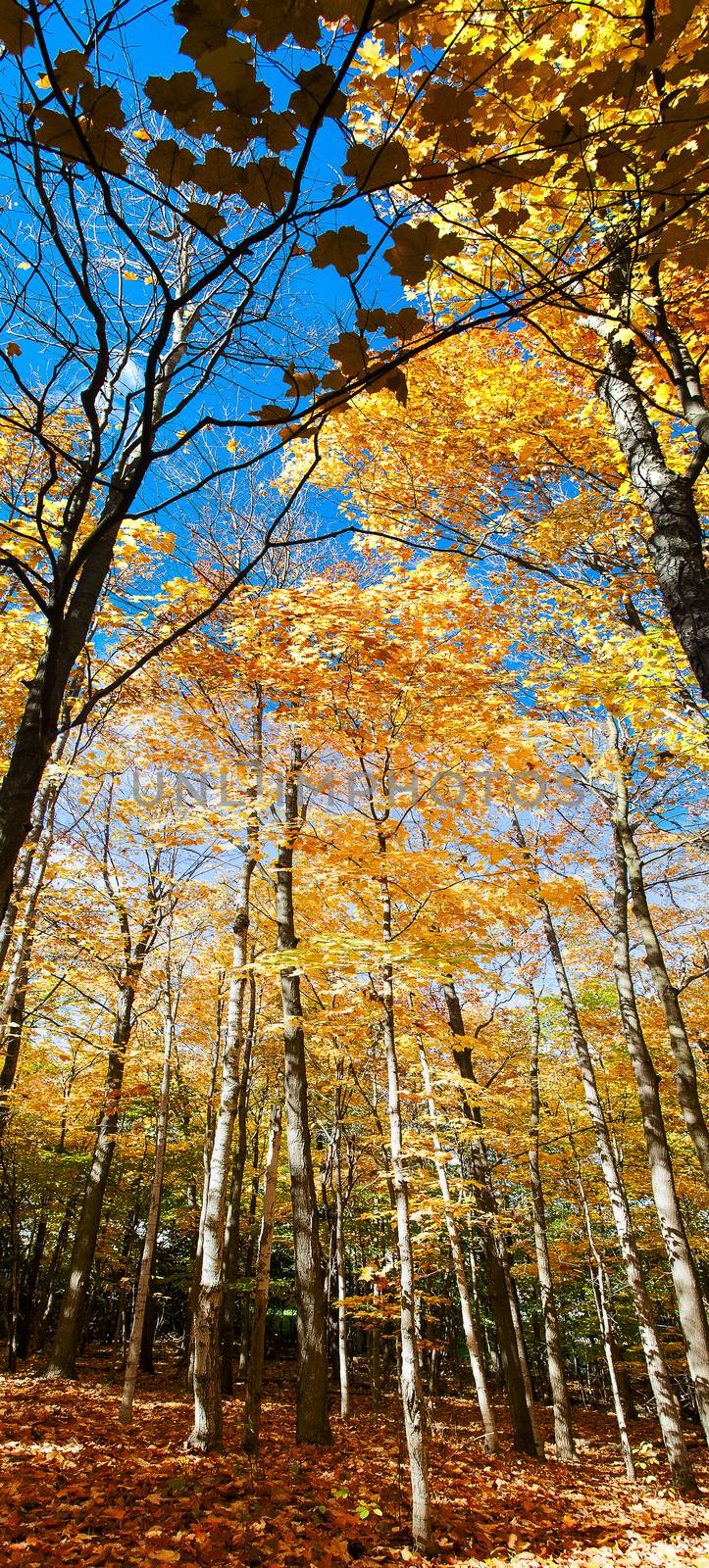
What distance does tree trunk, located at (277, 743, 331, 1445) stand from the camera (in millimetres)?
7094

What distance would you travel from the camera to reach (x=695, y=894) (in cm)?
1166

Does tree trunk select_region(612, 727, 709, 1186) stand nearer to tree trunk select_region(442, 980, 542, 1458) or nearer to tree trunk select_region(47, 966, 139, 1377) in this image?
tree trunk select_region(442, 980, 542, 1458)

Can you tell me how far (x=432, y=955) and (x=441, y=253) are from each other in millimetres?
4241

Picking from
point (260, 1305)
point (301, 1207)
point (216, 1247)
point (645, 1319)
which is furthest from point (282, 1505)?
point (645, 1319)

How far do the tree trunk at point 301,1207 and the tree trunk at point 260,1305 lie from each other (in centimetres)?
127

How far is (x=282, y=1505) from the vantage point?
4.79m

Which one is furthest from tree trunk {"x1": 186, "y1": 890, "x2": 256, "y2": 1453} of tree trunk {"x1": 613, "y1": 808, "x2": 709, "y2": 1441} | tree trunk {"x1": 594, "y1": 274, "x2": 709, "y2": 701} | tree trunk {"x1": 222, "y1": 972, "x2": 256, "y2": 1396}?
tree trunk {"x1": 613, "y1": 808, "x2": 709, "y2": 1441}

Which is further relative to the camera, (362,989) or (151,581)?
(151,581)

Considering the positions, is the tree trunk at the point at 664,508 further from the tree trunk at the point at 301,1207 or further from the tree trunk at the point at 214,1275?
the tree trunk at the point at 214,1275

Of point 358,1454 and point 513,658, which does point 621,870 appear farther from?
point 358,1454

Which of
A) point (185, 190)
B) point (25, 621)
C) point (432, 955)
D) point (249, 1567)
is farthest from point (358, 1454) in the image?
point (185, 190)

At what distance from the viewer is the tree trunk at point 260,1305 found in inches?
215

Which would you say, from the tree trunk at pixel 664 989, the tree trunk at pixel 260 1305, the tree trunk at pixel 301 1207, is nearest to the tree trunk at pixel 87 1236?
the tree trunk at pixel 301 1207

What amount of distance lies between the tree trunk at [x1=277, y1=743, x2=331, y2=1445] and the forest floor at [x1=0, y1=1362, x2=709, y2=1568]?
419mm
